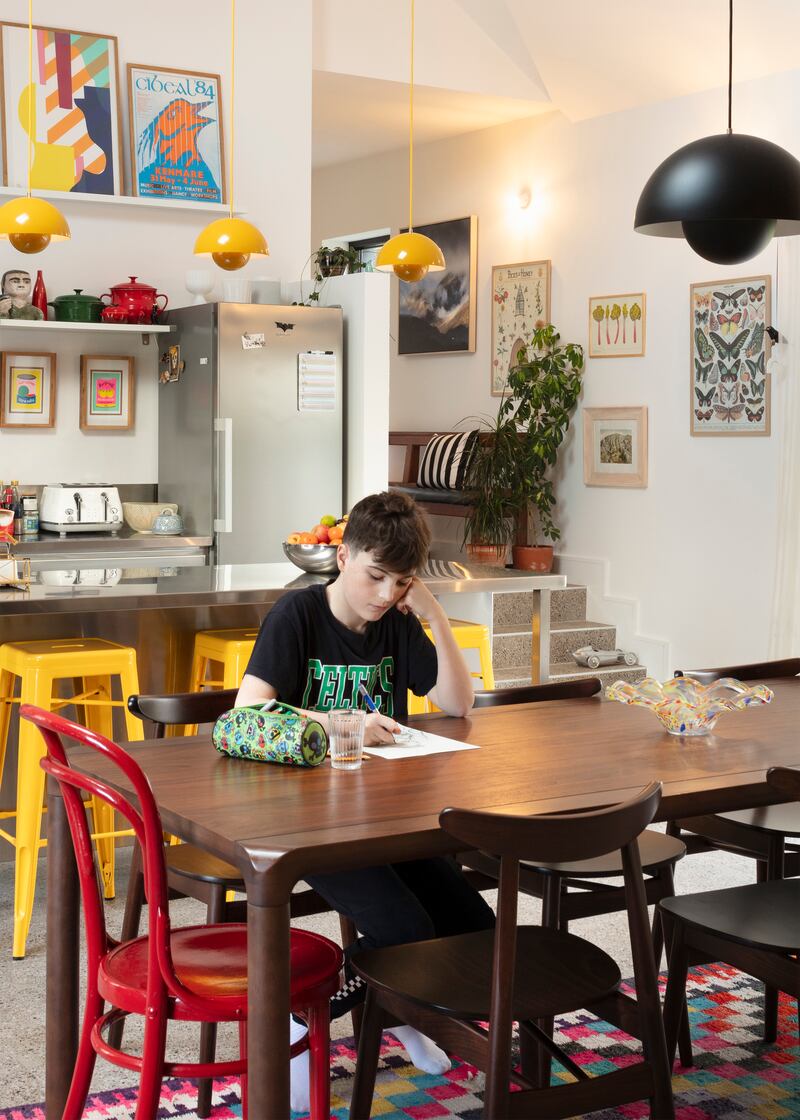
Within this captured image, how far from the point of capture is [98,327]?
634cm

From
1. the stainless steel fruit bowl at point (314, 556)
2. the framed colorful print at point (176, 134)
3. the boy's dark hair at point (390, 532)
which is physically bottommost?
the stainless steel fruit bowl at point (314, 556)

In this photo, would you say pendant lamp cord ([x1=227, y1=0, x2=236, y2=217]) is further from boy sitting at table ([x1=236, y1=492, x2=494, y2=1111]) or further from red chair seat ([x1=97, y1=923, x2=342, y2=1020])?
red chair seat ([x1=97, y1=923, x2=342, y2=1020])

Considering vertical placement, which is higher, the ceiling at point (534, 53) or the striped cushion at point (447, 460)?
the ceiling at point (534, 53)

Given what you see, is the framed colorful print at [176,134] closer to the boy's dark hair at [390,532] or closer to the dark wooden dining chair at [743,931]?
the boy's dark hair at [390,532]

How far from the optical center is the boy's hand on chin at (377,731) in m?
2.54

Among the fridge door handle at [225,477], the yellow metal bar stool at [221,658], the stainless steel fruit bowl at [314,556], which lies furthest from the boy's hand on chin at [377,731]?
the fridge door handle at [225,477]

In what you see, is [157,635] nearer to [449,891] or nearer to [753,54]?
[449,891]

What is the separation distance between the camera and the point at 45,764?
84.2 inches

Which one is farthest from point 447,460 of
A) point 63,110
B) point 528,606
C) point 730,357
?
point 63,110

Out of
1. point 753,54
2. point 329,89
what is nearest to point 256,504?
point 329,89

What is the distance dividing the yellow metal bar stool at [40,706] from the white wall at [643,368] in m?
3.77

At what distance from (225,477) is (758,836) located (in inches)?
149

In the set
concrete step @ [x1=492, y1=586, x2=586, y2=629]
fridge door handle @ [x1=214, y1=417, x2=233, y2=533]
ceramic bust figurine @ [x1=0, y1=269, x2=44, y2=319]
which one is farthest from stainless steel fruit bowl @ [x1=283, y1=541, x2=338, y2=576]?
concrete step @ [x1=492, y1=586, x2=586, y2=629]

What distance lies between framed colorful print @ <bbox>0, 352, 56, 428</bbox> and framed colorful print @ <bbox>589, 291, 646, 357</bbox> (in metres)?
3.09
